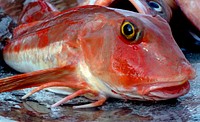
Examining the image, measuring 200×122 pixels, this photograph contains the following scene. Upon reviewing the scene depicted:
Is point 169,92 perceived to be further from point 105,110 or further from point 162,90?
point 105,110

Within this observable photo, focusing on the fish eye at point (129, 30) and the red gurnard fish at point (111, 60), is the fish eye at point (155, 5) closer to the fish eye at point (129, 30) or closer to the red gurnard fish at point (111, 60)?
the red gurnard fish at point (111, 60)

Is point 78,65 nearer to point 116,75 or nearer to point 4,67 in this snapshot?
point 116,75

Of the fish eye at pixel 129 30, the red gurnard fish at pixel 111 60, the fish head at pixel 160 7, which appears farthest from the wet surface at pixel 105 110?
the fish head at pixel 160 7

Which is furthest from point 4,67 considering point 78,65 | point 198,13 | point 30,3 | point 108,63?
point 198,13

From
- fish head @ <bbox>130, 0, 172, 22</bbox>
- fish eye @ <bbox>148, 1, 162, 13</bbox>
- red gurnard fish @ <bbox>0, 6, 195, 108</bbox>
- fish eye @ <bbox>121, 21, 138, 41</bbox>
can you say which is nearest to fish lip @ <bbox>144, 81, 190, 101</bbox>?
red gurnard fish @ <bbox>0, 6, 195, 108</bbox>

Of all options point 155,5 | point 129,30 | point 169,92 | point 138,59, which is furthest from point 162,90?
point 155,5

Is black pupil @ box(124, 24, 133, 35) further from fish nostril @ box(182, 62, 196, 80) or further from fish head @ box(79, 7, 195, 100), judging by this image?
fish nostril @ box(182, 62, 196, 80)

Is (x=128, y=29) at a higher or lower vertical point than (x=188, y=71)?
higher

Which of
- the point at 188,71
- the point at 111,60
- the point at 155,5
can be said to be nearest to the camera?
the point at 188,71
